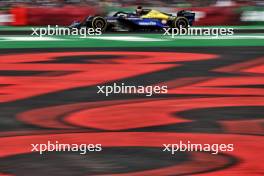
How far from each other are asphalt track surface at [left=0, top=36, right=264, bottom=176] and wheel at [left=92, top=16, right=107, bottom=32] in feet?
19.5

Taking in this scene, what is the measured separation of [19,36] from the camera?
18828 millimetres

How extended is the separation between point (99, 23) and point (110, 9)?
3.19 metres

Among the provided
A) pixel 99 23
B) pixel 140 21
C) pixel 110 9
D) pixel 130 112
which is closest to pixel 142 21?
pixel 140 21

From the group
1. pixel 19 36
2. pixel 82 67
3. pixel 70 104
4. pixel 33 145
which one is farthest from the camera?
pixel 19 36

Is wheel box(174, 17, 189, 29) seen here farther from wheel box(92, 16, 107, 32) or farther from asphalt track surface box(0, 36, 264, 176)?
asphalt track surface box(0, 36, 264, 176)

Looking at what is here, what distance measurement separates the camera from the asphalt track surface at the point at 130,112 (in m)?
6.04

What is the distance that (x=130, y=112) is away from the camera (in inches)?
330

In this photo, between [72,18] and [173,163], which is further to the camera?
[72,18]

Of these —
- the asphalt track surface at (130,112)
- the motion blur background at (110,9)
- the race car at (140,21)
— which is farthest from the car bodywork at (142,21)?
the asphalt track surface at (130,112)

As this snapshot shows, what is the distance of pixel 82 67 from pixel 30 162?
251 inches

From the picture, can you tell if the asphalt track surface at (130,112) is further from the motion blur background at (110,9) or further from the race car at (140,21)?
Answer: the motion blur background at (110,9)

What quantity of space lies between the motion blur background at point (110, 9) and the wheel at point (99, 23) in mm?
2821

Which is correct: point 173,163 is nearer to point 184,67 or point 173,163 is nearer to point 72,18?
point 184,67

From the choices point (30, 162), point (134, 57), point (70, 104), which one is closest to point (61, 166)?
point (30, 162)
